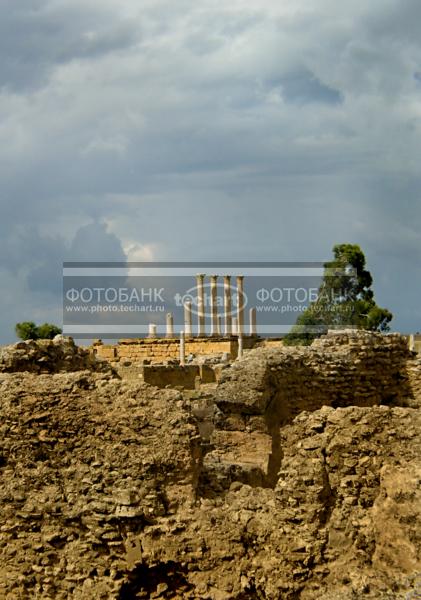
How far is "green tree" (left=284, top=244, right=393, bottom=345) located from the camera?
154 ft

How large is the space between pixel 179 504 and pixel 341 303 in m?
39.3

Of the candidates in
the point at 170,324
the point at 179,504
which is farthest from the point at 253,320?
the point at 179,504

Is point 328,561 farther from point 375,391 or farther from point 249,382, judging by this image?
point 375,391

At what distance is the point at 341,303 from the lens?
48031mm

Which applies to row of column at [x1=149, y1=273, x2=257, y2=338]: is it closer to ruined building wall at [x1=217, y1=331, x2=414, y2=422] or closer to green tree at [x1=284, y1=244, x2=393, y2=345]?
green tree at [x1=284, y1=244, x2=393, y2=345]

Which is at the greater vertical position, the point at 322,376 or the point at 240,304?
the point at 240,304

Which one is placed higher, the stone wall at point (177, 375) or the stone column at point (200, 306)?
the stone column at point (200, 306)

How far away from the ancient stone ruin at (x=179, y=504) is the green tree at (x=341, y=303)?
36.6m

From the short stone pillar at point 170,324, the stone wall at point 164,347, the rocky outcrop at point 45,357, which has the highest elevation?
the short stone pillar at point 170,324

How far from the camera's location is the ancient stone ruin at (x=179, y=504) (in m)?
8.48

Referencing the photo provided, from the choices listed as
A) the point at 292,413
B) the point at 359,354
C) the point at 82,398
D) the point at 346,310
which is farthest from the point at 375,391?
the point at 346,310

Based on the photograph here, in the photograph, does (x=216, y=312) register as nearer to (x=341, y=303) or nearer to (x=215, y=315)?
(x=215, y=315)

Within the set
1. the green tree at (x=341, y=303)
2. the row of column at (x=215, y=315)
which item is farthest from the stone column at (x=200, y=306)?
the green tree at (x=341, y=303)

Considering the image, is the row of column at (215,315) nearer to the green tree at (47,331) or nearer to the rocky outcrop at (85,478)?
the green tree at (47,331)
